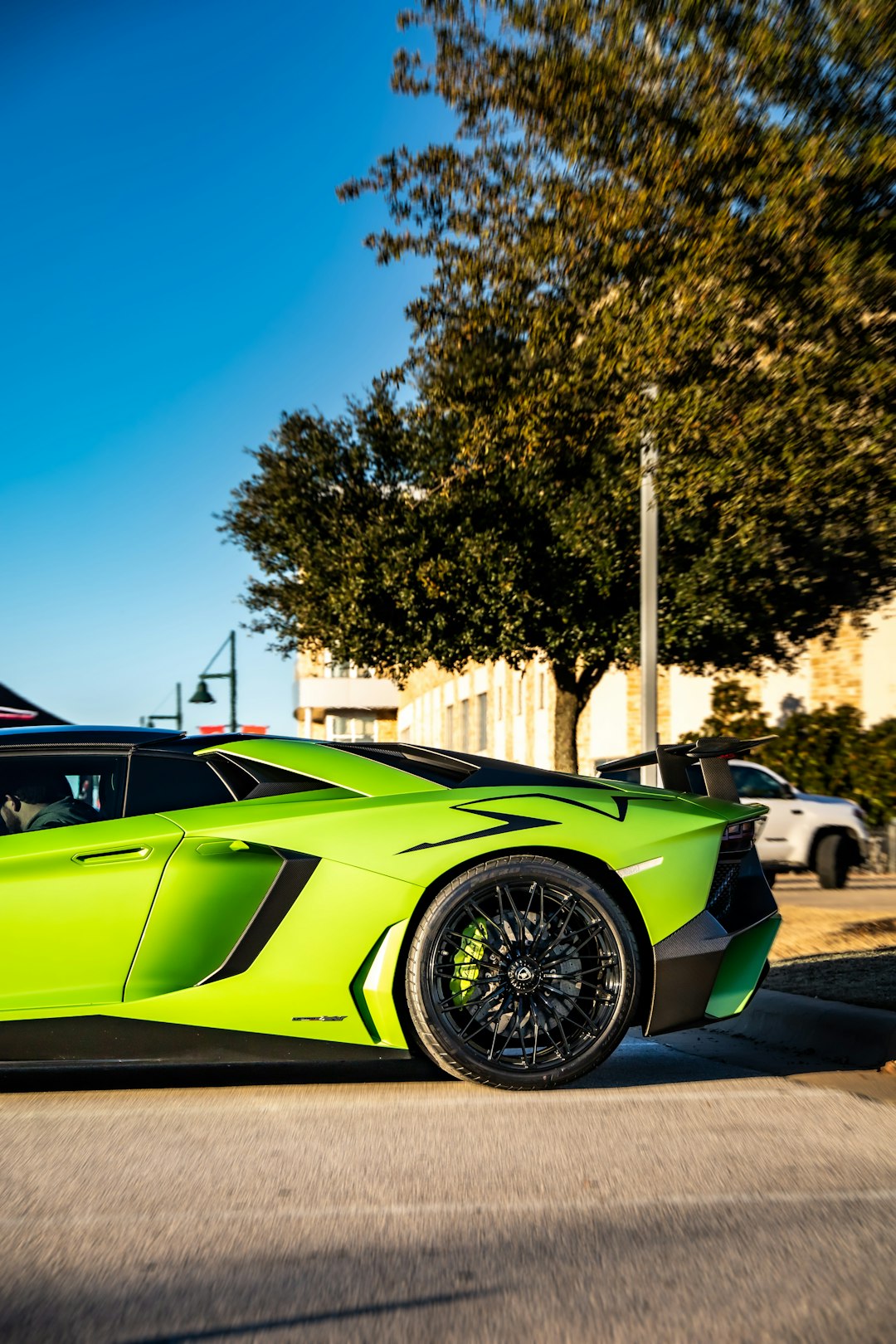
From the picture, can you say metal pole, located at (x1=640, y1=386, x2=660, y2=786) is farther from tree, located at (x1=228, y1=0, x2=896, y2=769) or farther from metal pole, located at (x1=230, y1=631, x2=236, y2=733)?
metal pole, located at (x1=230, y1=631, x2=236, y2=733)

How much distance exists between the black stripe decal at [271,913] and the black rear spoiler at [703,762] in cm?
139

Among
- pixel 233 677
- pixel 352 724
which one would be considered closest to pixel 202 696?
pixel 233 677

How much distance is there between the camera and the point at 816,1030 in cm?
615

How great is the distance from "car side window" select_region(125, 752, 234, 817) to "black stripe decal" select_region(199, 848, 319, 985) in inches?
16.2

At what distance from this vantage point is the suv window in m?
18.0

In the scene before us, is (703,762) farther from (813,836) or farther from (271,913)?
(813,836)

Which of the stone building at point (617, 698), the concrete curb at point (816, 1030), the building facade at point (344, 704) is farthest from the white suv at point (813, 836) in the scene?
the building facade at point (344, 704)

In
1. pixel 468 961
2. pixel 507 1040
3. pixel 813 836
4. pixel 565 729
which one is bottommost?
pixel 507 1040

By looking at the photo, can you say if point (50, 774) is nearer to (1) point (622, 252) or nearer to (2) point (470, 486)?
(1) point (622, 252)

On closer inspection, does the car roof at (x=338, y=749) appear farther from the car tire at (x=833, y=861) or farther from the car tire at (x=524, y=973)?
the car tire at (x=833, y=861)

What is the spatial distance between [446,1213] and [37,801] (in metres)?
2.59

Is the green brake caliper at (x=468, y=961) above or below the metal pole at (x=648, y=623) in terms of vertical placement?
below

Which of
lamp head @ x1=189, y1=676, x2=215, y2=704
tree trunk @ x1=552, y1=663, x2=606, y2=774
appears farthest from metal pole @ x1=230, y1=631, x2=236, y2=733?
tree trunk @ x1=552, y1=663, x2=606, y2=774

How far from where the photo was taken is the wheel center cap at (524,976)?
4969mm
